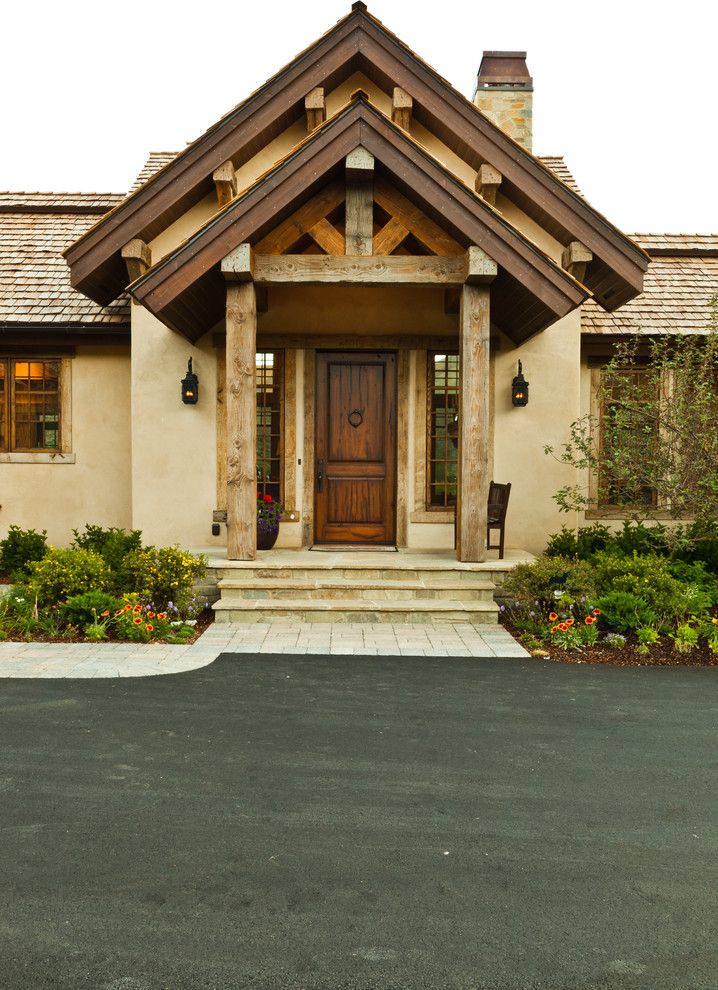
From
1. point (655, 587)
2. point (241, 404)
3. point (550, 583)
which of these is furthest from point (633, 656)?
point (241, 404)

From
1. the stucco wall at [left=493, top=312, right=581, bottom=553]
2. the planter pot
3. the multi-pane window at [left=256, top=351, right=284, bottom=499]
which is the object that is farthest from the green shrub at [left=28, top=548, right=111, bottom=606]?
the stucco wall at [left=493, top=312, right=581, bottom=553]

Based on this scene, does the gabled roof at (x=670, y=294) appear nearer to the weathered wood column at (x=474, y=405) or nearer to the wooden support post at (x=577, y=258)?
the wooden support post at (x=577, y=258)

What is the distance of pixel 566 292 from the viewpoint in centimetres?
782

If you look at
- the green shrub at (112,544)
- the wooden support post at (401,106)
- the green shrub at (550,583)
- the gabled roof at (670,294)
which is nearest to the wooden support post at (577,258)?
the gabled roof at (670,294)

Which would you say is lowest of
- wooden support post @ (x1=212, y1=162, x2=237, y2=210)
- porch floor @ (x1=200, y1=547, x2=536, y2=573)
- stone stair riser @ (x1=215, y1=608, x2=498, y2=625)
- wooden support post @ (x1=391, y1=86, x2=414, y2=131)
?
stone stair riser @ (x1=215, y1=608, x2=498, y2=625)

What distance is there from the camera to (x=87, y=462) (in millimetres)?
10789

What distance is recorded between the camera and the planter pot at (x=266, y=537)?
31.8 ft

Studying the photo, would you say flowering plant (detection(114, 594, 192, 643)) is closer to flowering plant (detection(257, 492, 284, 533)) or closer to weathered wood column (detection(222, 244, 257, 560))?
weathered wood column (detection(222, 244, 257, 560))

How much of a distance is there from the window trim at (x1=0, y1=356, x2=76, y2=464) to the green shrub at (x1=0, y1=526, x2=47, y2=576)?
3.75 ft

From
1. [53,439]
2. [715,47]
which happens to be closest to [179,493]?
[53,439]

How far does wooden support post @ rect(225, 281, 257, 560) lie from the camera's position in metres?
8.07

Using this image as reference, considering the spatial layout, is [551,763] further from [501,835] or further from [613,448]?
[613,448]

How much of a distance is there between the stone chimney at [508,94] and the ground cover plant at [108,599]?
7.55 metres

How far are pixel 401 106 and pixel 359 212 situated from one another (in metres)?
1.81
